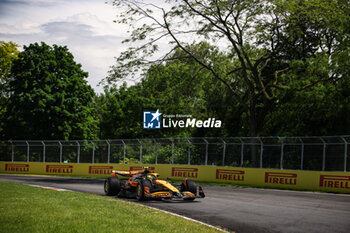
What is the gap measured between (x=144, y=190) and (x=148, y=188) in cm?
15

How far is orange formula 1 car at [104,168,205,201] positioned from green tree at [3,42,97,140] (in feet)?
91.8

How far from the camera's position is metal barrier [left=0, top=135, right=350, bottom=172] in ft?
67.3

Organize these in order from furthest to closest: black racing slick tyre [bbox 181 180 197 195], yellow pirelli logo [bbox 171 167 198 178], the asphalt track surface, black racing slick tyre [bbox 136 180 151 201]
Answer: yellow pirelli logo [bbox 171 167 198 178], black racing slick tyre [bbox 181 180 197 195], black racing slick tyre [bbox 136 180 151 201], the asphalt track surface

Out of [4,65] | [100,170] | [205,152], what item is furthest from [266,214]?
[4,65]

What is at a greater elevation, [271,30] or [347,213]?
[271,30]

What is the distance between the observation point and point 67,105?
43.6m

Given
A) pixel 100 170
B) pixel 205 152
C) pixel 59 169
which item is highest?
pixel 205 152

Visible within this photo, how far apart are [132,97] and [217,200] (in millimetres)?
43202

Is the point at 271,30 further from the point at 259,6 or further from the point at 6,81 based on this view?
the point at 6,81

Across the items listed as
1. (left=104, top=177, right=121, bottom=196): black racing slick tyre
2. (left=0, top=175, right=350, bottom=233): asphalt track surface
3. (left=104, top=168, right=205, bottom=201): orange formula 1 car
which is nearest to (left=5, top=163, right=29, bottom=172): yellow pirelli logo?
(left=104, top=168, right=205, bottom=201): orange formula 1 car

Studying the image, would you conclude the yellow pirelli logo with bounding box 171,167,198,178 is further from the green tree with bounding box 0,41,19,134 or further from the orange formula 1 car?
the green tree with bounding box 0,41,19,134

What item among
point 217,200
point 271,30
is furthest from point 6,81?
point 217,200

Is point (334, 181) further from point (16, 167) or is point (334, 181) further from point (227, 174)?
point (16, 167)

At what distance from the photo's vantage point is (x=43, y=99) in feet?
136
